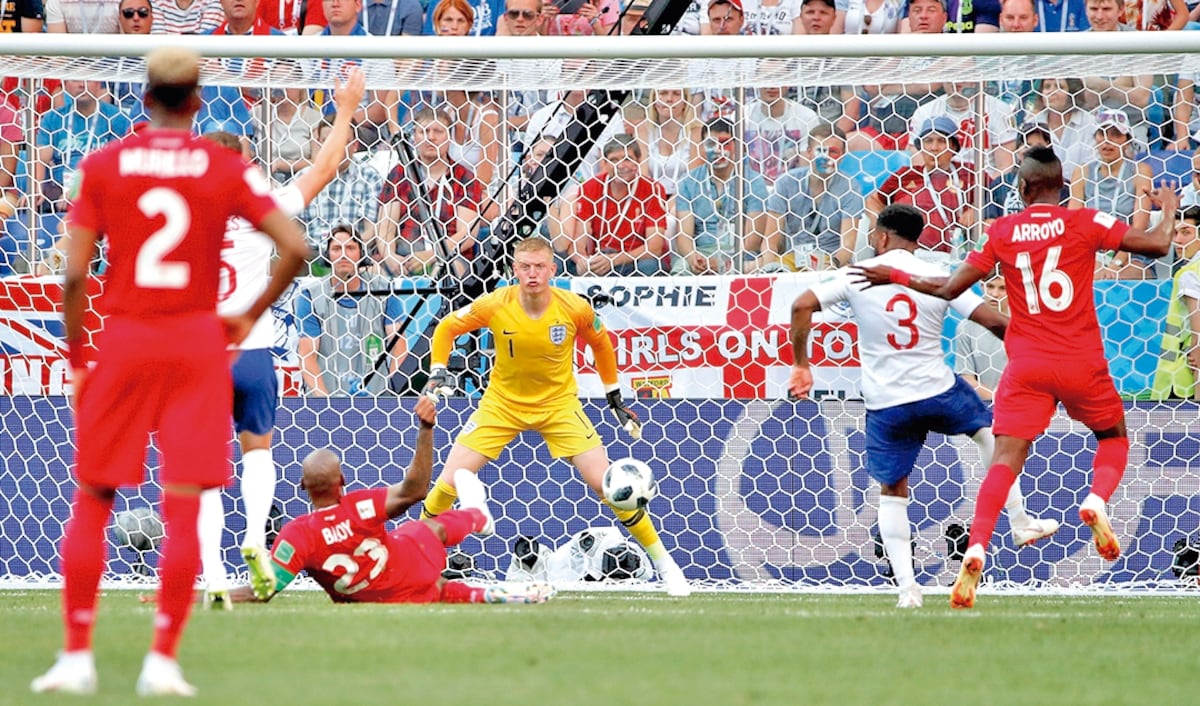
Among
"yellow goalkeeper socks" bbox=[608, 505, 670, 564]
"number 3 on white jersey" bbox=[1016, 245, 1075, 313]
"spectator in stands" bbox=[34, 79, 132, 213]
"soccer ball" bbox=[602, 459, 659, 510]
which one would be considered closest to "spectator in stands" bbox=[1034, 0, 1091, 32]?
"number 3 on white jersey" bbox=[1016, 245, 1075, 313]

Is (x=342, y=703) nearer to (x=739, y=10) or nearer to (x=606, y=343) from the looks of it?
(x=606, y=343)

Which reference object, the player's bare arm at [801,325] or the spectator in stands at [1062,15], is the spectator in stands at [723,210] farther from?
the spectator in stands at [1062,15]

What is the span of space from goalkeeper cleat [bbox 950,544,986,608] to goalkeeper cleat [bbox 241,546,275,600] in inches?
121

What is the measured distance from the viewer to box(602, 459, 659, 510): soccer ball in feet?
30.2

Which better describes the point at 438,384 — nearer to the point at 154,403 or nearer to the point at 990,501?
the point at 990,501

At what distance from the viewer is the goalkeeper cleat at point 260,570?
7730 millimetres

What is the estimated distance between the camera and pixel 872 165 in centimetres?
1116

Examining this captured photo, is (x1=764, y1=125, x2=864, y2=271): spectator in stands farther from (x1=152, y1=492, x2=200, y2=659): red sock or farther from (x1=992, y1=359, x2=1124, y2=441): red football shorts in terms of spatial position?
(x1=152, y1=492, x2=200, y2=659): red sock

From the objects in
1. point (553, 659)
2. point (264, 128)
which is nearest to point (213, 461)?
point (553, 659)

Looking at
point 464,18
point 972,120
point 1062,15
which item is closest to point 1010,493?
point 972,120

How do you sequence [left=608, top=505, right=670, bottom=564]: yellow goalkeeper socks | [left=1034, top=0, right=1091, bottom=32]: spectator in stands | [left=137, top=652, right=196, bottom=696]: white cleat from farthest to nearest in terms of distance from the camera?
[left=1034, top=0, right=1091, bottom=32]: spectator in stands
[left=608, top=505, right=670, bottom=564]: yellow goalkeeper socks
[left=137, top=652, right=196, bottom=696]: white cleat

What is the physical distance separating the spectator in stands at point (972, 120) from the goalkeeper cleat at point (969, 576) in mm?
3789

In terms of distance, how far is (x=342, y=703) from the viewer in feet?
15.7

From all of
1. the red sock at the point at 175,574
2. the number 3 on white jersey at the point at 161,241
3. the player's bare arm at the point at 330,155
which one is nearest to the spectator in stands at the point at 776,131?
the player's bare arm at the point at 330,155
